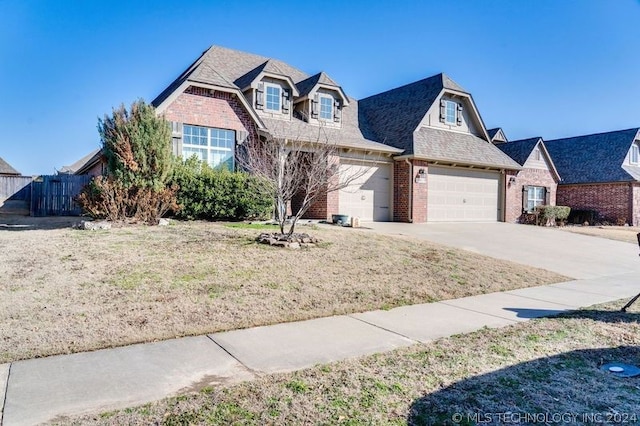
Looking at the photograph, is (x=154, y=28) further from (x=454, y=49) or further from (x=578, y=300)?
(x=578, y=300)

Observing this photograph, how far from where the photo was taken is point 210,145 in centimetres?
1595

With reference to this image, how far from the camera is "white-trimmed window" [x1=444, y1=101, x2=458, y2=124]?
70.6 feet

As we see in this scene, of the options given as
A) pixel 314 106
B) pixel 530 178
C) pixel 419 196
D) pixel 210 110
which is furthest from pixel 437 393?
pixel 530 178

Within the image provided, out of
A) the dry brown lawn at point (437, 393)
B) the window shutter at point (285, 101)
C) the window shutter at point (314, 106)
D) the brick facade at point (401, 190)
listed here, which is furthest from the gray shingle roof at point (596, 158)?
the dry brown lawn at point (437, 393)

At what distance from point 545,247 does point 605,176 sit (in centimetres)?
1662

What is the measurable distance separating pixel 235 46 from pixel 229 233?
46.4 feet

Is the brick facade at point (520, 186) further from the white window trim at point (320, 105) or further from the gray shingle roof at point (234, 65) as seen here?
the gray shingle roof at point (234, 65)

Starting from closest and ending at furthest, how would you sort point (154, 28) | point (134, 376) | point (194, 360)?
point (134, 376)
point (194, 360)
point (154, 28)

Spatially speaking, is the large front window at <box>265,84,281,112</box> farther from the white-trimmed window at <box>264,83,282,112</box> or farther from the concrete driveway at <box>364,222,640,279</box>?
the concrete driveway at <box>364,222,640,279</box>

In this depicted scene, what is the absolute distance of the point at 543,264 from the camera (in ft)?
38.6

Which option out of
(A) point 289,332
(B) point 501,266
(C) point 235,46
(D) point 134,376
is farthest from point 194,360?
(C) point 235,46

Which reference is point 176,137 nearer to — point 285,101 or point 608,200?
point 285,101

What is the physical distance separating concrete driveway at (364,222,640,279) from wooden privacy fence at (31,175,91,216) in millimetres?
12791

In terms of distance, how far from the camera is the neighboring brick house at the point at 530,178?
23.5m
